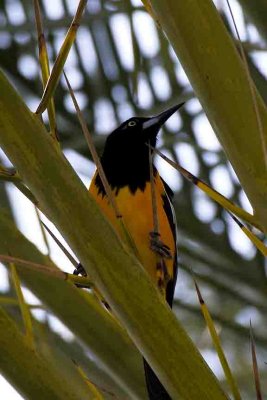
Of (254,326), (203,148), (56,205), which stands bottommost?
(56,205)

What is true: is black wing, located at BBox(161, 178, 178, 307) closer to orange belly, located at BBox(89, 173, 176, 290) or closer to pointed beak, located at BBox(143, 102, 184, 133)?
orange belly, located at BBox(89, 173, 176, 290)

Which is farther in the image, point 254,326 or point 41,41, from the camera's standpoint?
point 254,326

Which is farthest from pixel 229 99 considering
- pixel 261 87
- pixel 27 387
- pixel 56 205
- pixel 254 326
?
pixel 254 326

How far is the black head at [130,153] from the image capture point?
244 cm

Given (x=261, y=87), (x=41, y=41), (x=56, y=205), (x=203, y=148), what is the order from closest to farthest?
(x=56, y=205)
(x=41, y=41)
(x=261, y=87)
(x=203, y=148)

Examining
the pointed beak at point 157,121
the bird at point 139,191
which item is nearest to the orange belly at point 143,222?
the bird at point 139,191

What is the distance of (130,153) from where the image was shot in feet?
8.49

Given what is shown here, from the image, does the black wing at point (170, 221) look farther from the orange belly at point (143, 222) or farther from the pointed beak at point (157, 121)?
the pointed beak at point (157, 121)

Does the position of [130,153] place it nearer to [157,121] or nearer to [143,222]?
[157,121]

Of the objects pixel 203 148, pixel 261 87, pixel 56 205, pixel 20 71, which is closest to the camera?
pixel 56 205

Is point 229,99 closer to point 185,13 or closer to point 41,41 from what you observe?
point 185,13

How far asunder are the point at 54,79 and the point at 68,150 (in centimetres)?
86

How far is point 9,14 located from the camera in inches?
74.2

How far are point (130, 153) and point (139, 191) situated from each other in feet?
0.80
